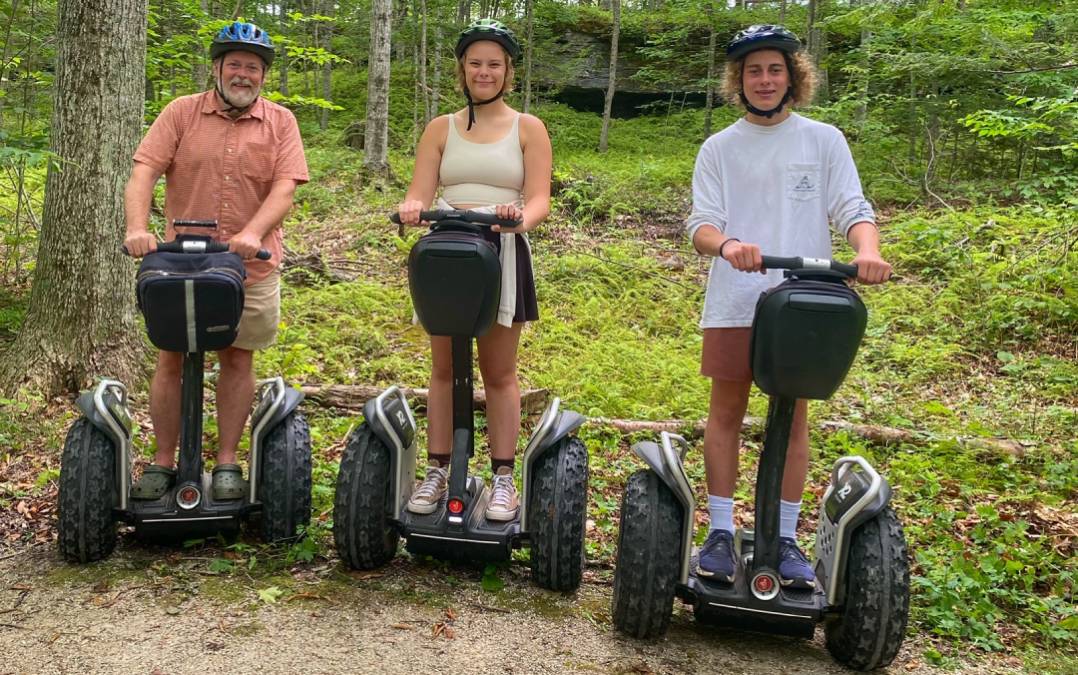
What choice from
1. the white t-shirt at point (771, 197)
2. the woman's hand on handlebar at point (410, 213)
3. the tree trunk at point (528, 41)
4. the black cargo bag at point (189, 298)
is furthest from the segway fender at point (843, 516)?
the tree trunk at point (528, 41)

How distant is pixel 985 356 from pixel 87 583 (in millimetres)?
6154

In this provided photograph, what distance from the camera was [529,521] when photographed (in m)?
2.80

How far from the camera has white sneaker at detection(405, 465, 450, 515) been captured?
2857 millimetres

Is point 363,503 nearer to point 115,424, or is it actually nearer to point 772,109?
point 115,424

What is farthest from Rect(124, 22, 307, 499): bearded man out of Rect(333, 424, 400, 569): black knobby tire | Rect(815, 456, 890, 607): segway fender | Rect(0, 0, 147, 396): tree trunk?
Rect(815, 456, 890, 607): segway fender

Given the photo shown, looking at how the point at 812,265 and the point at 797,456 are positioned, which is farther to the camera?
the point at 797,456

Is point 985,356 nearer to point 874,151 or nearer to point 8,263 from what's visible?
point 874,151

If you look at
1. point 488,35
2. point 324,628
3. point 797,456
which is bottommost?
point 324,628

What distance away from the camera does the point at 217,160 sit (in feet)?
9.70

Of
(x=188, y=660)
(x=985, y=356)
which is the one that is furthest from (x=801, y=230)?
(x=985, y=356)

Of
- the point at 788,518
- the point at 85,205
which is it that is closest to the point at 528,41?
the point at 85,205

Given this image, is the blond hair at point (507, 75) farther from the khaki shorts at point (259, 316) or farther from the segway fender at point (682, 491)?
the segway fender at point (682, 491)

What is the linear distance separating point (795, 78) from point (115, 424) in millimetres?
2674

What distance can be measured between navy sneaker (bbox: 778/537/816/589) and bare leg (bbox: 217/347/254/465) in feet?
6.84
